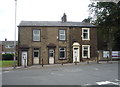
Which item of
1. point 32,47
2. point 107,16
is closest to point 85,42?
point 107,16

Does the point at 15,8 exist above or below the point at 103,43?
above

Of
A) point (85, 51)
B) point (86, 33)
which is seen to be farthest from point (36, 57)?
point (86, 33)

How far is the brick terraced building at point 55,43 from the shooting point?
110 ft

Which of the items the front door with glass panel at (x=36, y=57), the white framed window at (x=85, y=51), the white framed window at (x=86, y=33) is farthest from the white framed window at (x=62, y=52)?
the white framed window at (x=86, y=33)

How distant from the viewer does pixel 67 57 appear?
34.1 meters

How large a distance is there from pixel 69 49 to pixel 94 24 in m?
6.36

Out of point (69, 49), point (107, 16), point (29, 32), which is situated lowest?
point (69, 49)

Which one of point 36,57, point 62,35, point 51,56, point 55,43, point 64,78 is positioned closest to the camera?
point 64,78

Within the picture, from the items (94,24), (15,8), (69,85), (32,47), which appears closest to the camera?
(69,85)

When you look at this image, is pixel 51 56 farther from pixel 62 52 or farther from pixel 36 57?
pixel 36 57

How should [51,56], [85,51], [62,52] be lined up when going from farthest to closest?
[85,51]
[62,52]
[51,56]

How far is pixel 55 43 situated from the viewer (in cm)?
3403

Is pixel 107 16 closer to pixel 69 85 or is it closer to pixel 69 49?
pixel 69 49

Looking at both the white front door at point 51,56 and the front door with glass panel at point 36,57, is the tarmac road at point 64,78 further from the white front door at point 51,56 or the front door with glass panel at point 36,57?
the white front door at point 51,56
